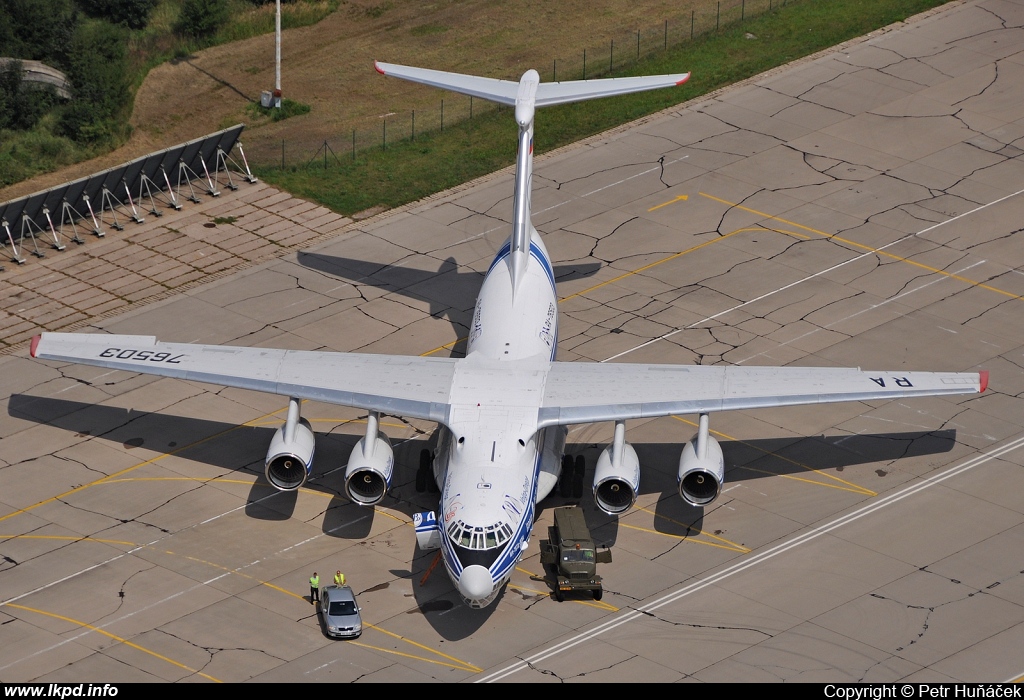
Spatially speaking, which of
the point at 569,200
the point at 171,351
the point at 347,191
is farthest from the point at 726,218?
the point at 171,351

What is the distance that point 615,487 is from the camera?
43.5 m

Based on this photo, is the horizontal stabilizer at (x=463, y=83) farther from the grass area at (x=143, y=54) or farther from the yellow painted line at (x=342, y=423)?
the grass area at (x=143, y=54)

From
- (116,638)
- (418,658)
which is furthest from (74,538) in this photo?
(418,658)

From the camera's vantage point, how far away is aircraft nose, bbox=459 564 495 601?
39844 millimetres

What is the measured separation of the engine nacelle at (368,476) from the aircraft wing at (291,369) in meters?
1.63

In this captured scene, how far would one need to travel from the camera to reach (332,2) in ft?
275

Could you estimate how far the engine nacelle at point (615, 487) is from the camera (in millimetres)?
43438

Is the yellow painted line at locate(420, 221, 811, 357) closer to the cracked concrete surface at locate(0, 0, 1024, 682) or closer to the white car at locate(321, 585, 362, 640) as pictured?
the cracked concrete surface at locate(0, 0, 1024, 682)

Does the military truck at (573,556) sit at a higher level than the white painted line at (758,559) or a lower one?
higher

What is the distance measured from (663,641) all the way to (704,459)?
586 cm

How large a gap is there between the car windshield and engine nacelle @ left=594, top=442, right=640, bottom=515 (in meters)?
7.78

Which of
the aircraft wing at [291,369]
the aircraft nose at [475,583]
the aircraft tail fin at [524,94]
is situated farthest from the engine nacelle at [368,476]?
the aircraft tail fin at [524,94]

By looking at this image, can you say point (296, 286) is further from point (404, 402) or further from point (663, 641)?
point (663, 641)

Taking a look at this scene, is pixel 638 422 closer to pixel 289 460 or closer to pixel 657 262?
pixel 657 262
